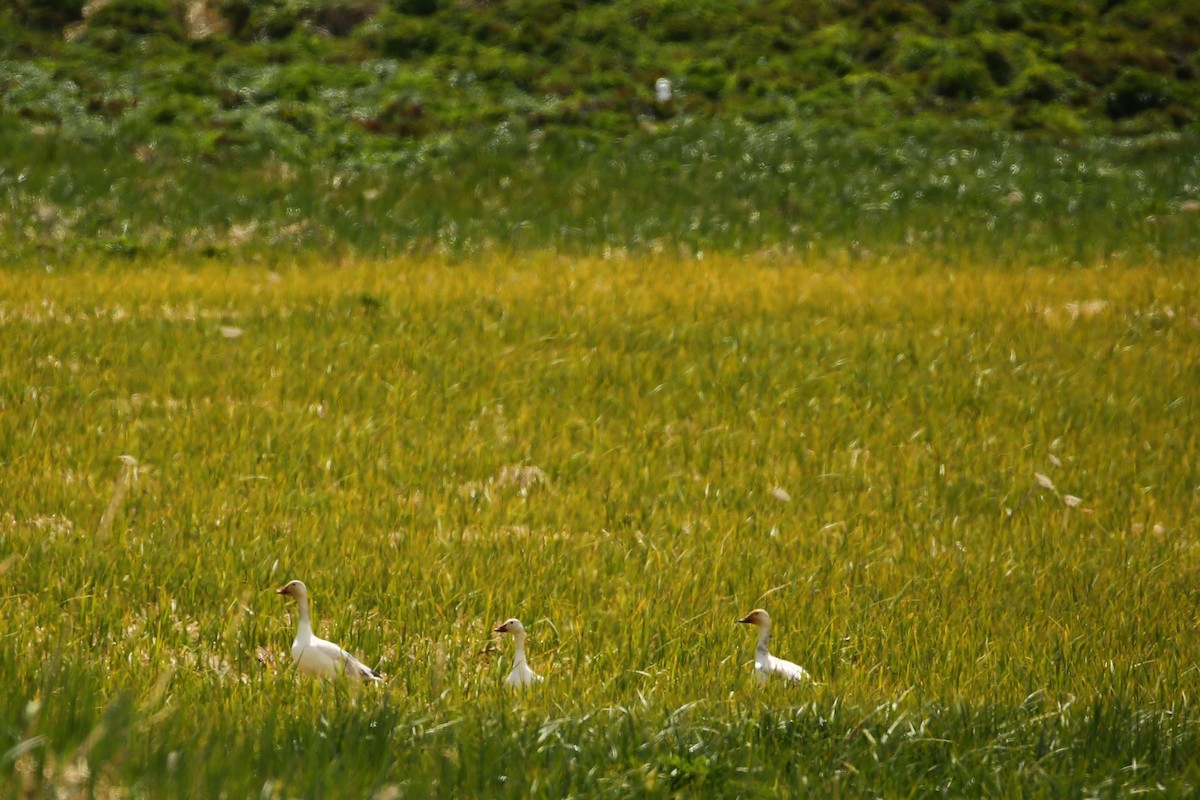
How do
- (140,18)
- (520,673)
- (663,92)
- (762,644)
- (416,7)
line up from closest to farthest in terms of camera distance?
(520,673) → (762,644) → (663,92) → (140,18) → (416,7)

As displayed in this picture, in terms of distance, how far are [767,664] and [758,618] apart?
1.14 feet

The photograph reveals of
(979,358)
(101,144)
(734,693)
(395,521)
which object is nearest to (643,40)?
(101,144)

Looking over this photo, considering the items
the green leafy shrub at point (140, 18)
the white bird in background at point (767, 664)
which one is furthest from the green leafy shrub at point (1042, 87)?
the white bird in background at point (767, 664)

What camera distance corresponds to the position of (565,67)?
29297mm

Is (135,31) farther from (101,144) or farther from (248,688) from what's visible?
(248,688)

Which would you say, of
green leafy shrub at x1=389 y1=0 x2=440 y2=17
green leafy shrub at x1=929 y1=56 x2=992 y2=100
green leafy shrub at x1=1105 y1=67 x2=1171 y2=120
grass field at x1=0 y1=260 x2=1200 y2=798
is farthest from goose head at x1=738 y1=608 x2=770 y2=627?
green leafy shrub at x1=389 y1=0 x2=440 y2=17

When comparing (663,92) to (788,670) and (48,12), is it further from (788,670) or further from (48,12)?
(788,670)

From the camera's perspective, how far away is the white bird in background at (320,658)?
5551 millimetres

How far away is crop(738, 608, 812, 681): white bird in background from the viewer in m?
5.88

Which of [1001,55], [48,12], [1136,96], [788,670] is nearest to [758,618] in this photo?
[788,670]

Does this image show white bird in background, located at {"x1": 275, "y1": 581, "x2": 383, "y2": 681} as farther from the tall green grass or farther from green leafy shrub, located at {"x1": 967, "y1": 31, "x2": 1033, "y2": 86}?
green leafy shrub, located at {"x1": 967, "y1": 31, "x2": 1033, "y2": 86}

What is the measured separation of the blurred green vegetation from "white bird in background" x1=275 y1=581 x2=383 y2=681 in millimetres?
17402

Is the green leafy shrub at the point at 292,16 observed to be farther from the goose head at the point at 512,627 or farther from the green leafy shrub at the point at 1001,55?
the goose head at the point at 512,627

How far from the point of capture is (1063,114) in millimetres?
27266
